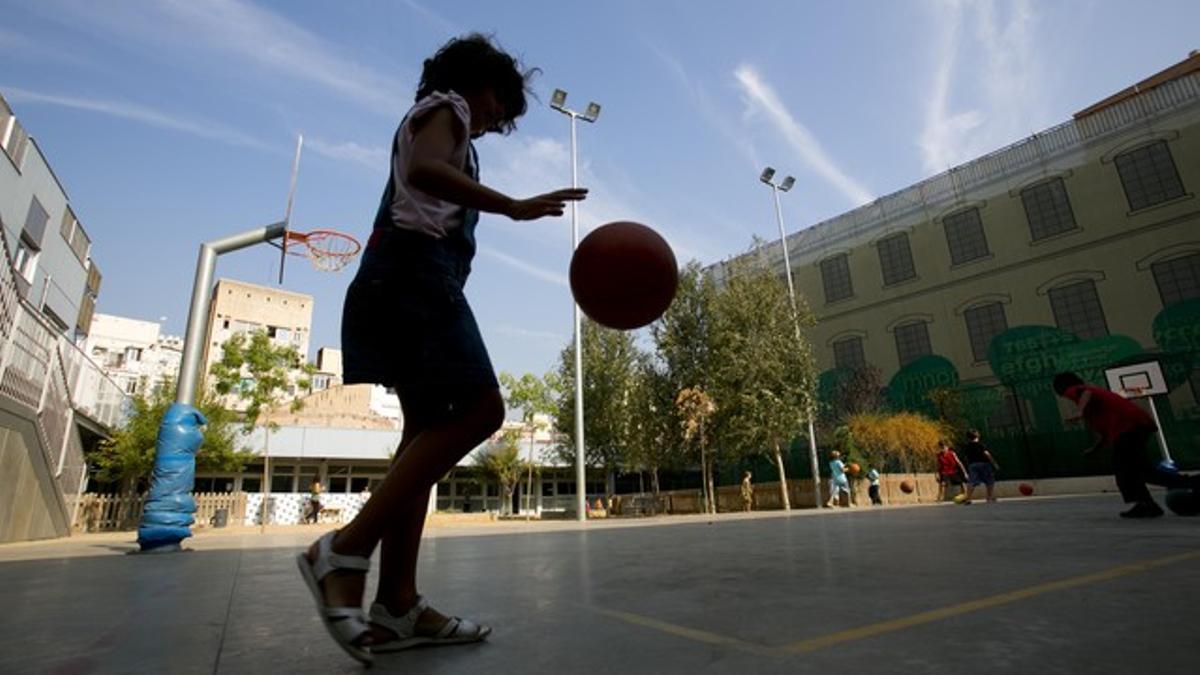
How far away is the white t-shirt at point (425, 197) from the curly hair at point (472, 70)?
22 centimetres

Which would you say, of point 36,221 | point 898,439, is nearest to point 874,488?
point 898,439

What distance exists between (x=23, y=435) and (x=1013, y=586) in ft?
47.2

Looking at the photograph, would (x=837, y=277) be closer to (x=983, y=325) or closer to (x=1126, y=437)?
(x=983, y=325)

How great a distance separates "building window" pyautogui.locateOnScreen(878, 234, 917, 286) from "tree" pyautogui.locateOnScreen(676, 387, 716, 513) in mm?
12735

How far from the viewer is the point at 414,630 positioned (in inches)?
76.9

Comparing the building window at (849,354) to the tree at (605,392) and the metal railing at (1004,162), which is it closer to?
the metal railing at (1004,162)

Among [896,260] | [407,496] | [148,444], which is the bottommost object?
[407,496]

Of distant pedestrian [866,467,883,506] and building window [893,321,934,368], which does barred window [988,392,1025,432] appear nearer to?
building window [893,321,934,368]

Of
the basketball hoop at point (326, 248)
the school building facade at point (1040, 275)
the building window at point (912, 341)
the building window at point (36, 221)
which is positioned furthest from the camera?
the building window at point (912, 341)

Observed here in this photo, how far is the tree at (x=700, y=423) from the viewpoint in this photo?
953 inches

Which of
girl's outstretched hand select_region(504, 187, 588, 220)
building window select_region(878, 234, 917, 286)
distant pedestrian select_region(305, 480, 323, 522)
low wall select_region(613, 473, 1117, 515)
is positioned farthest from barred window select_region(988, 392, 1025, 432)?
distant pedestrian select_region(305, 480, 323, 522)

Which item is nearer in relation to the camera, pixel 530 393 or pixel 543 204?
pixel 543 204

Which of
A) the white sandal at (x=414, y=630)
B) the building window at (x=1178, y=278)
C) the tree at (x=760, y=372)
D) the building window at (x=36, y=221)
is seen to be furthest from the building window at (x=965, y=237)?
the building window at (x=36, y=221)

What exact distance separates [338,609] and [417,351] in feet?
2.64
